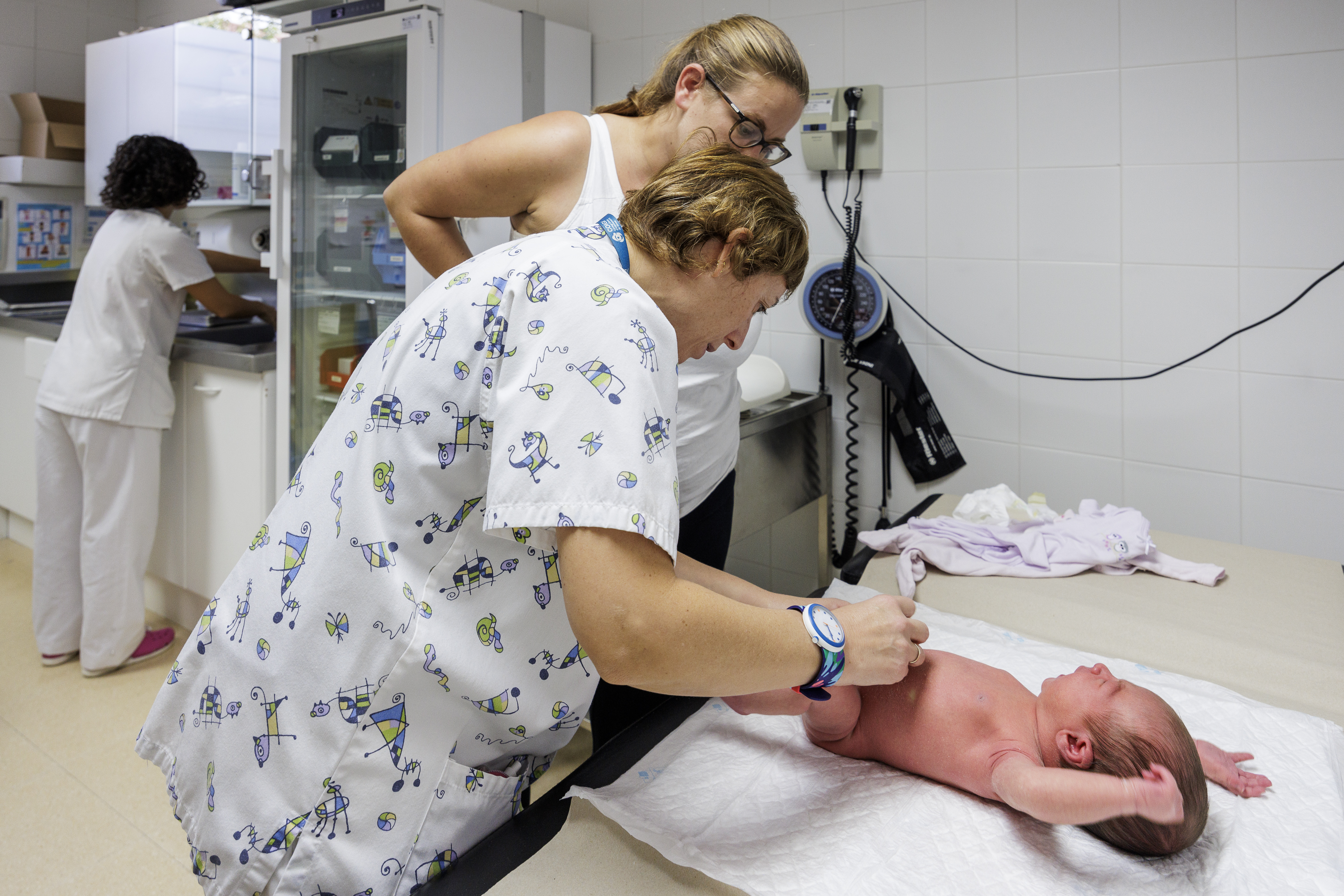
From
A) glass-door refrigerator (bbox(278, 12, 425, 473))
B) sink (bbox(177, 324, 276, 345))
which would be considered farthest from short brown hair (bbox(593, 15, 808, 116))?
sink (bbox(177, 324, 276, 345))

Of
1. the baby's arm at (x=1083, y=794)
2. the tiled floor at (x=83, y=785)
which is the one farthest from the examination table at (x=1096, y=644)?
the tiled floor at (x=83, y=785)

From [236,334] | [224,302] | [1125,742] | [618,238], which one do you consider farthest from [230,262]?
[1125,742]

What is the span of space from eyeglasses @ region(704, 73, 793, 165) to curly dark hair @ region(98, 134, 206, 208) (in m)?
1.97

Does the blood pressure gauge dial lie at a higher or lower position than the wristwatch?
higher

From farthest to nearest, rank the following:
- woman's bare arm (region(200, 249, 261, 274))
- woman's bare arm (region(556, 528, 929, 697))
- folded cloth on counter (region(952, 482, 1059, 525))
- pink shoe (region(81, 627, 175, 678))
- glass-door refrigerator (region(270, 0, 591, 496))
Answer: woman's bare arm (region(200, 249, 261, 274)) → pink shoe (region(81, 627, 175, 678)) → glass-door refrigerator (region(270, 0, 591, 496)) → folded cloth on counter (region(952, 482, 1059, 525)) → woman's bare arm (region(556, 528, 929, 697))

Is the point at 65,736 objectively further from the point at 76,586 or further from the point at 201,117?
the point at 201,117

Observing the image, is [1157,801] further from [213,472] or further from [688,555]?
[213,472]

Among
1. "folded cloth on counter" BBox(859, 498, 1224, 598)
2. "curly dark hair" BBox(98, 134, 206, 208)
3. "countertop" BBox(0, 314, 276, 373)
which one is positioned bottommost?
"folded cloth on counter" BBox(859, 498, 1224, 598)

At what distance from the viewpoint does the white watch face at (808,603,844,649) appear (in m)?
0.82

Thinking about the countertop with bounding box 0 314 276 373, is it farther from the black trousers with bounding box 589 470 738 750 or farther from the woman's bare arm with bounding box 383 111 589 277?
the black trousers with bounding box 589 470 738 750

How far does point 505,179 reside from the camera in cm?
141

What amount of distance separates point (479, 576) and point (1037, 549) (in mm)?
1370

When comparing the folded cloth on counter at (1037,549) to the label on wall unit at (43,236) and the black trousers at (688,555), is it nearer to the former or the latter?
the black trousers at (688,555)

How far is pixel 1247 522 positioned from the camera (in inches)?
78.8
